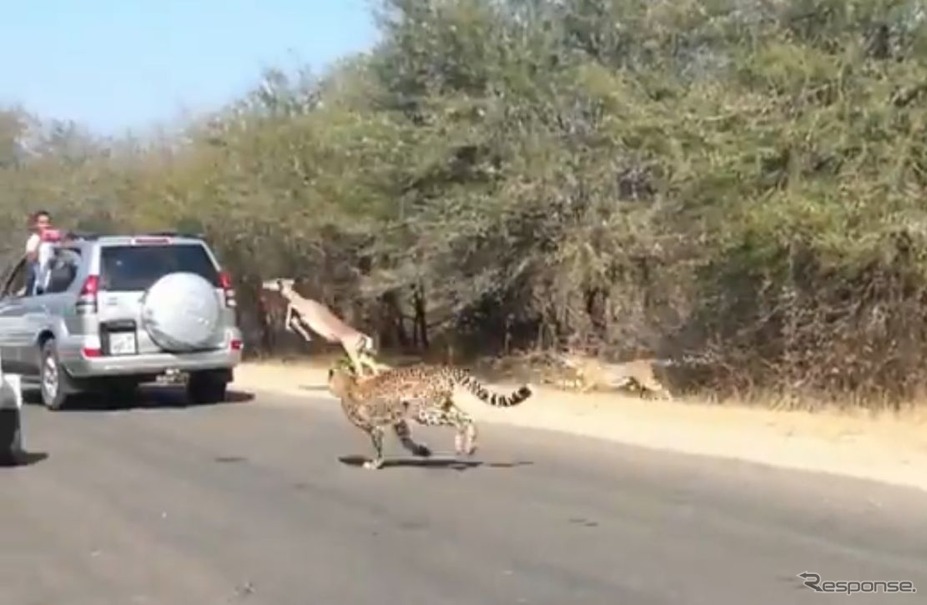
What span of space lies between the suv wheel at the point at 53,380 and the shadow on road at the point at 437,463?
265 inches

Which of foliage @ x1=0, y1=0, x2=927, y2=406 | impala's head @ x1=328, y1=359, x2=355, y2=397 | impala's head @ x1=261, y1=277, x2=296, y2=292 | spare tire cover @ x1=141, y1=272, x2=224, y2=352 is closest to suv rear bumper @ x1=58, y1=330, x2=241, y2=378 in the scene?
spare tire cover @ x1=141, y1=272, x2=224, y2=352

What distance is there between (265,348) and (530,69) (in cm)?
1250

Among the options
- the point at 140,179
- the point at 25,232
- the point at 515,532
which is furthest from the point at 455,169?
the point at 25,232

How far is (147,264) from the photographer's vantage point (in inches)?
814

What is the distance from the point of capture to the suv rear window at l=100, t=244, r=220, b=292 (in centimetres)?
2042

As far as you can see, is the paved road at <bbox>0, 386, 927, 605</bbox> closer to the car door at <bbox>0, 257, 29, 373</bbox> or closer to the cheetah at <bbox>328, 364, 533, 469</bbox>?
the cheetah at <bbox>328, 364, 533, 469</bbox>

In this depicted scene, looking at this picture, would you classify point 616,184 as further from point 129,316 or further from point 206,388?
point 129,316

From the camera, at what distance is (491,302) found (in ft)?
90.0

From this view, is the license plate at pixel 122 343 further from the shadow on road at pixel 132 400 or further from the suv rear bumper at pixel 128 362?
the shadow on road at pixel 132 400

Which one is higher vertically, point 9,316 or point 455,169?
point 455,169

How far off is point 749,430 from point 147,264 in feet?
24.1

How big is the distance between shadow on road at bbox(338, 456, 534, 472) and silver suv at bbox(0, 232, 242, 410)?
18.8 feet

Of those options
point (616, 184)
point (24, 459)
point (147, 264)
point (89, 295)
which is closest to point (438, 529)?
point (24, 459)

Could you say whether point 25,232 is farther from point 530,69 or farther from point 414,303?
point 530,69
